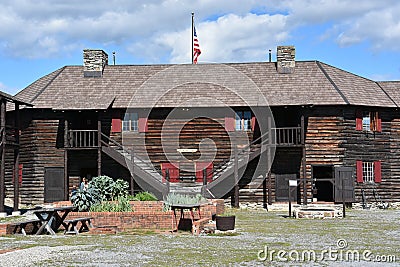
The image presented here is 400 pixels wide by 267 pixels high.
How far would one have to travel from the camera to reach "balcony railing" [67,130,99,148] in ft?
95.1

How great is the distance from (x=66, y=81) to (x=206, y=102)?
8530mm

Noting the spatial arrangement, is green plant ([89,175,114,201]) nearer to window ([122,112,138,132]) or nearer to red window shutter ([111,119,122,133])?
red window shutter ([111,119,122,133])

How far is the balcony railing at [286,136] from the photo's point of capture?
28337mm

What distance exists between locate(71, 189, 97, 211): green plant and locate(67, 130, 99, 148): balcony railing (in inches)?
381

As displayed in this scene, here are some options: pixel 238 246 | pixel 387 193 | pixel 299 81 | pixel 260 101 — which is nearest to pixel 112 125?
pixel 260 101

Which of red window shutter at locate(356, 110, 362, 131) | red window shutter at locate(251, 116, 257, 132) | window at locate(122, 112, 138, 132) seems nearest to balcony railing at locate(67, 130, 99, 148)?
window at locate(122, 112, 138, 132)

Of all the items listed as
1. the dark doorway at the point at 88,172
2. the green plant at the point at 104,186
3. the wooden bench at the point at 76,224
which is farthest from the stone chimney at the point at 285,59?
the wooden bench at the point at 76,224

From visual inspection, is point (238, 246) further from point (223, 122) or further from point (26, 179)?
point (26, 179)

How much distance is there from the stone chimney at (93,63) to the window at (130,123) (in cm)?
398

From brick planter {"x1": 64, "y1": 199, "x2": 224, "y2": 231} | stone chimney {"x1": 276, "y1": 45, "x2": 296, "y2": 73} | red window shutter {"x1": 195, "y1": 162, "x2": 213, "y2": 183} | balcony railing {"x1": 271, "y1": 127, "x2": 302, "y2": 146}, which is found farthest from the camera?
stone chimney {"x1": 276, "y1": 45, "x2": 296, "y2": 73}

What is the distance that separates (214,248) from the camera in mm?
13055

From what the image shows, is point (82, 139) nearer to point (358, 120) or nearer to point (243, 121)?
point (243, 121)

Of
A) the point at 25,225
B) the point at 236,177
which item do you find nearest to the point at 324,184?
the point at 236,177

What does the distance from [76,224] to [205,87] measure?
15804mm
